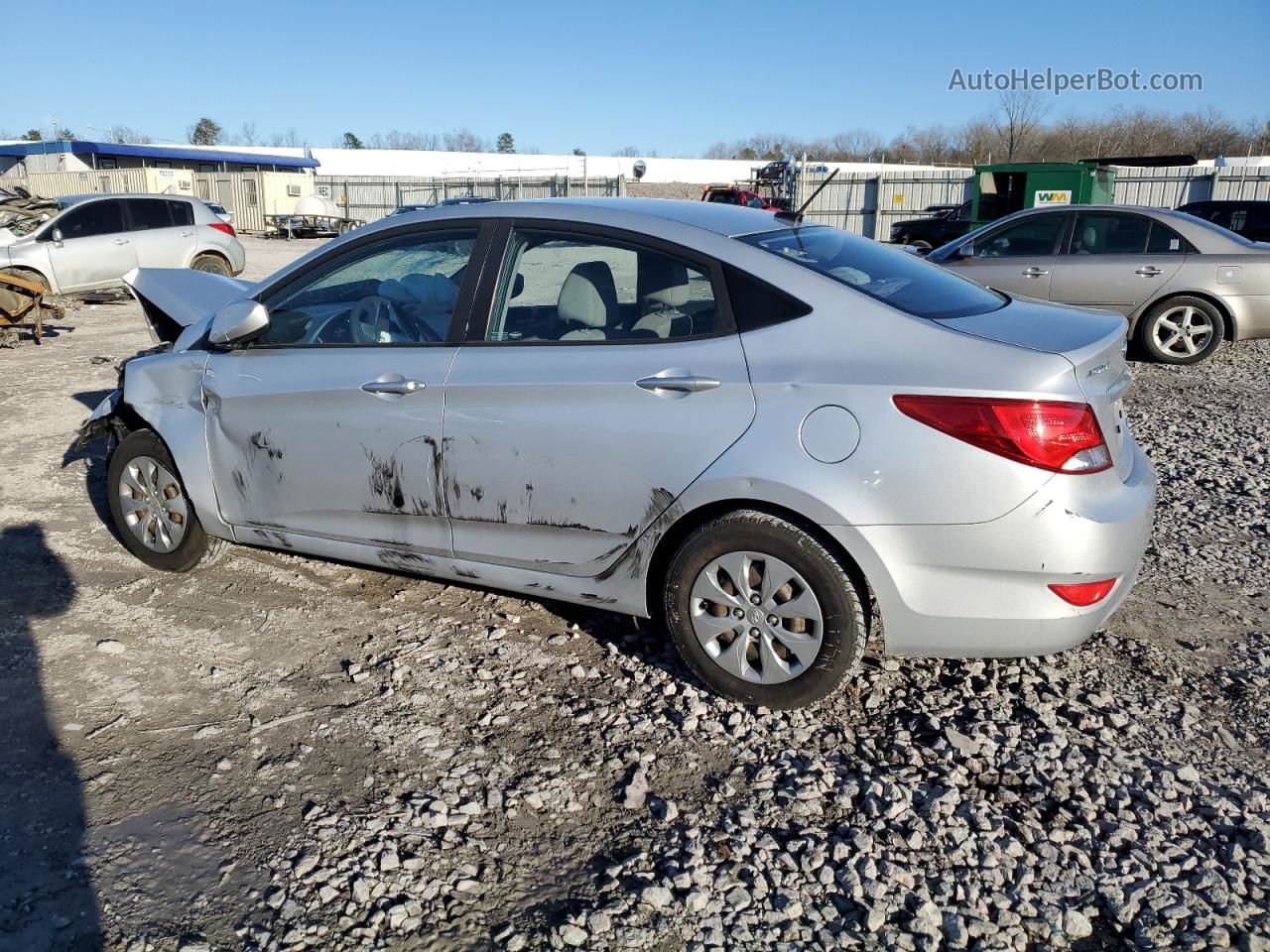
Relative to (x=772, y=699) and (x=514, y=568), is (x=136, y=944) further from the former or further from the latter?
(x=772, y=699)

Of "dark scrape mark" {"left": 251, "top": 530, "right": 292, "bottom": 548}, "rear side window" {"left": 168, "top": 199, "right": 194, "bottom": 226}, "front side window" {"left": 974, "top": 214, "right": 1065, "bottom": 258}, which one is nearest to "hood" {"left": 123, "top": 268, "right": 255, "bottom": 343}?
"dark scrape mark" {"left": 251, "top": 530, "right": 292, "bottom": 548}

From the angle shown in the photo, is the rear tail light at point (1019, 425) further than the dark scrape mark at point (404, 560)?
No

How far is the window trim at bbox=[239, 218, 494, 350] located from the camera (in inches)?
149

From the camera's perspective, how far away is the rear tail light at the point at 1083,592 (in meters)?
3.04

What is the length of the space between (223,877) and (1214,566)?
4.41 metres

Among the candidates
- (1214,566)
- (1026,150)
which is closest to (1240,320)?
(1214,566)

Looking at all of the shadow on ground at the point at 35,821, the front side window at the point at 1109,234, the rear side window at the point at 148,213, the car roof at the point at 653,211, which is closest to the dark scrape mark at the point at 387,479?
the car roof at the point at 653,211

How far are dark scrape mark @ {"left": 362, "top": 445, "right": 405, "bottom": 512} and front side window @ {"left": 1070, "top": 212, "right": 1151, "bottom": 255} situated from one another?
8816 millimetres

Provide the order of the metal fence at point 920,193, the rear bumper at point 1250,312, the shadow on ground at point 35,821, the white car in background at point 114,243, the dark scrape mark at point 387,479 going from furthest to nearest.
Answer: the metal fence at point 920,193 → the white car in background at point 114,243 → the rear bumper at point 1250,312 → the dark scrape mark at point 387,479 → the shadow on ground at point 35,821

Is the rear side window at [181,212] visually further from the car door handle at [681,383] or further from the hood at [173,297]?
the car door handle at [681,383]

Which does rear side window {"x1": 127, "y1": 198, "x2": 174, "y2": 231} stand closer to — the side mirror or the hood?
the hood

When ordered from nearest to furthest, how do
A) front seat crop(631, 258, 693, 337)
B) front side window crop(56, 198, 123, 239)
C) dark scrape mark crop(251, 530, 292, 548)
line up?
front seat crop(631, 258, 693, 337) → dark scrape mark crop(251, 530, 292, 548) → front side window crop(56, 198, 123, 239)

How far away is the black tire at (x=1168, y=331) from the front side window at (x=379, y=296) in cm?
Answer: 863

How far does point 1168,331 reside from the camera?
33.2 feet
